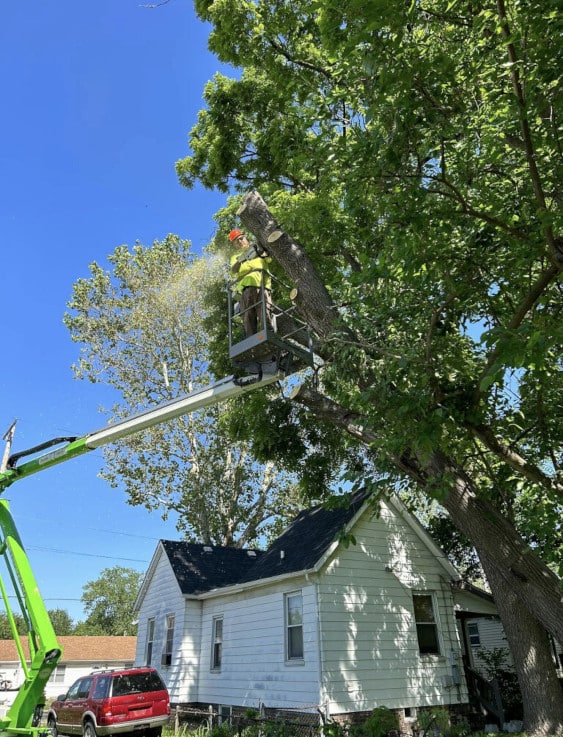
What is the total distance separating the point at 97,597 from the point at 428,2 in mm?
86902

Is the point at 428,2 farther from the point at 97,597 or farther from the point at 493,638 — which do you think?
the point at 97,597

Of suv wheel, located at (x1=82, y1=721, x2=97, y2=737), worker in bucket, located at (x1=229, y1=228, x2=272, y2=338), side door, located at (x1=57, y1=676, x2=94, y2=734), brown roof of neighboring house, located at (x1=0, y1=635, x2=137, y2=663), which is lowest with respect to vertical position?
suv wheel, located at (x1=82, y1=721, x2=97, y2=737)

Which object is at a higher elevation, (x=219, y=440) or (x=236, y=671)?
(x=219, y=440)

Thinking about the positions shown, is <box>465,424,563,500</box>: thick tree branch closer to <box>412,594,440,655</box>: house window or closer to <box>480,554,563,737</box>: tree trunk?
<box>480,554,563,737</box>: tree trunk

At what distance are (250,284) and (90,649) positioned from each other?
3846cm

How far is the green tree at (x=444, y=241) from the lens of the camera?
5590mm

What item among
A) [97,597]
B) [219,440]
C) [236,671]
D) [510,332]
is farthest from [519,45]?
[97,597]

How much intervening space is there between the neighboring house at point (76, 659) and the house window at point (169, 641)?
22.0m

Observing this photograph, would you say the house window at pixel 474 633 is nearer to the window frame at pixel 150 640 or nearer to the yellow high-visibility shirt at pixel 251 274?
the window frame at pixel 150 640

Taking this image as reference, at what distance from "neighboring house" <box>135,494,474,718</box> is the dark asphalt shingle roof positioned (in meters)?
0.08

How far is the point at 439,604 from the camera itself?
14.4 meters

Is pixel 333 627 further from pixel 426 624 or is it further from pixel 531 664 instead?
pixel 531 664

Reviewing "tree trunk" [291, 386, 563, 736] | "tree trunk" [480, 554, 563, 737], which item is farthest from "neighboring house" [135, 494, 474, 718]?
"tree trunk" [480, 554, 563, 737]

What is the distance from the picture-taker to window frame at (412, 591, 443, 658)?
13.8 m
